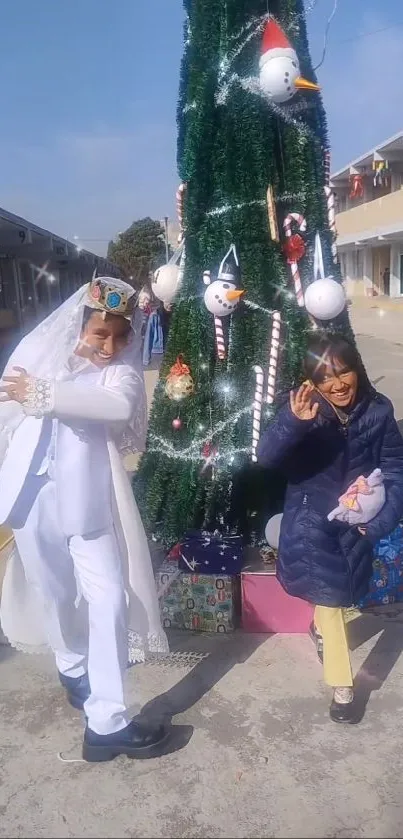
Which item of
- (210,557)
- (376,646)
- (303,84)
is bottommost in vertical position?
(376,646)

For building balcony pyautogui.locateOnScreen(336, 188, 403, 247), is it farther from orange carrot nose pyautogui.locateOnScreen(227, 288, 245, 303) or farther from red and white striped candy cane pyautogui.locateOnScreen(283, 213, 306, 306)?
orange carrot nose pyautogui.locateOnScreen(227, 288, 245, 303)

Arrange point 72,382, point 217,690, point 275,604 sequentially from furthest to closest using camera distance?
point 275,604
point 217,690
point 72,382

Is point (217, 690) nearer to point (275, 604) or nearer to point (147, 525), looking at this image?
point (275, 604)

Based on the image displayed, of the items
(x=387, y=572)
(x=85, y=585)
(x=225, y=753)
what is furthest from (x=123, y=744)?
(x=387, y=572)

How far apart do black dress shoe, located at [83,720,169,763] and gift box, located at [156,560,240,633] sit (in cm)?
88

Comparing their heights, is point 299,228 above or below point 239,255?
above

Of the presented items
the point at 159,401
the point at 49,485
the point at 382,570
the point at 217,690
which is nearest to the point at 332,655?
the point at 217,690

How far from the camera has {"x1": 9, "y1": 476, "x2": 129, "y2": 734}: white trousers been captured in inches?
91.4

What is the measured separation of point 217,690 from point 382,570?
979mm

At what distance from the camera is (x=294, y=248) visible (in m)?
3.50

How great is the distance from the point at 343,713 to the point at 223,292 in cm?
193

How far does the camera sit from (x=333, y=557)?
2602mm

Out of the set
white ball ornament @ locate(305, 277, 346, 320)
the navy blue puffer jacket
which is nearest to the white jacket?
the navy blue puffer jacket

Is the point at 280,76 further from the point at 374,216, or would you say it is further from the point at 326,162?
the point at 374,216
